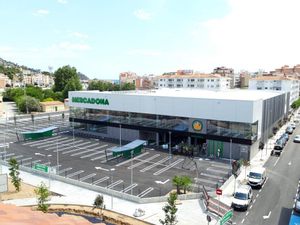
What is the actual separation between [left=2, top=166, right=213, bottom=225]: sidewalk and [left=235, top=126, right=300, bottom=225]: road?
3.44 m

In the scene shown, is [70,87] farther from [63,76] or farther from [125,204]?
[125,204]

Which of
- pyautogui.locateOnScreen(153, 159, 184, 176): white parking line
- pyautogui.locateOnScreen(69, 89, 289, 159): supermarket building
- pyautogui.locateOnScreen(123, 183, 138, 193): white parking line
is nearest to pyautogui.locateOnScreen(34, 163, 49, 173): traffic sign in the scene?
pyautogui.locateOnScreen(123, 183, 138, 193): white parking line

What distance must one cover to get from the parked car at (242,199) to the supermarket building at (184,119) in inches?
517

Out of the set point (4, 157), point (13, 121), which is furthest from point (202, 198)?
point (13, 121)

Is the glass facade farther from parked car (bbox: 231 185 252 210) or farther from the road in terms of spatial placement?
parked car (bbox: 231 185 252 210)

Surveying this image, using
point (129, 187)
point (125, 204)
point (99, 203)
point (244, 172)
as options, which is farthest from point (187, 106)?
point (99, 203)

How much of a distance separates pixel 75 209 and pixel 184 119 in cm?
2313

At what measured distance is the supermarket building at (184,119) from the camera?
128 ft

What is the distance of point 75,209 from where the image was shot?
25.1 m

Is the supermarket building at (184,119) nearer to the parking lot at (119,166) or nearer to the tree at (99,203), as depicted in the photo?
the parking lot at (119,166)

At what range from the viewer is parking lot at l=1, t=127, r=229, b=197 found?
3059 cm

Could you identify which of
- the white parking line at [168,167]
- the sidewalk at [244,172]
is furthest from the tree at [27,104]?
the sidewalk at [244,172]

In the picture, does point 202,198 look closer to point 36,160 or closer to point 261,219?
point 261,219

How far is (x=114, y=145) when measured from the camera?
150 feet
